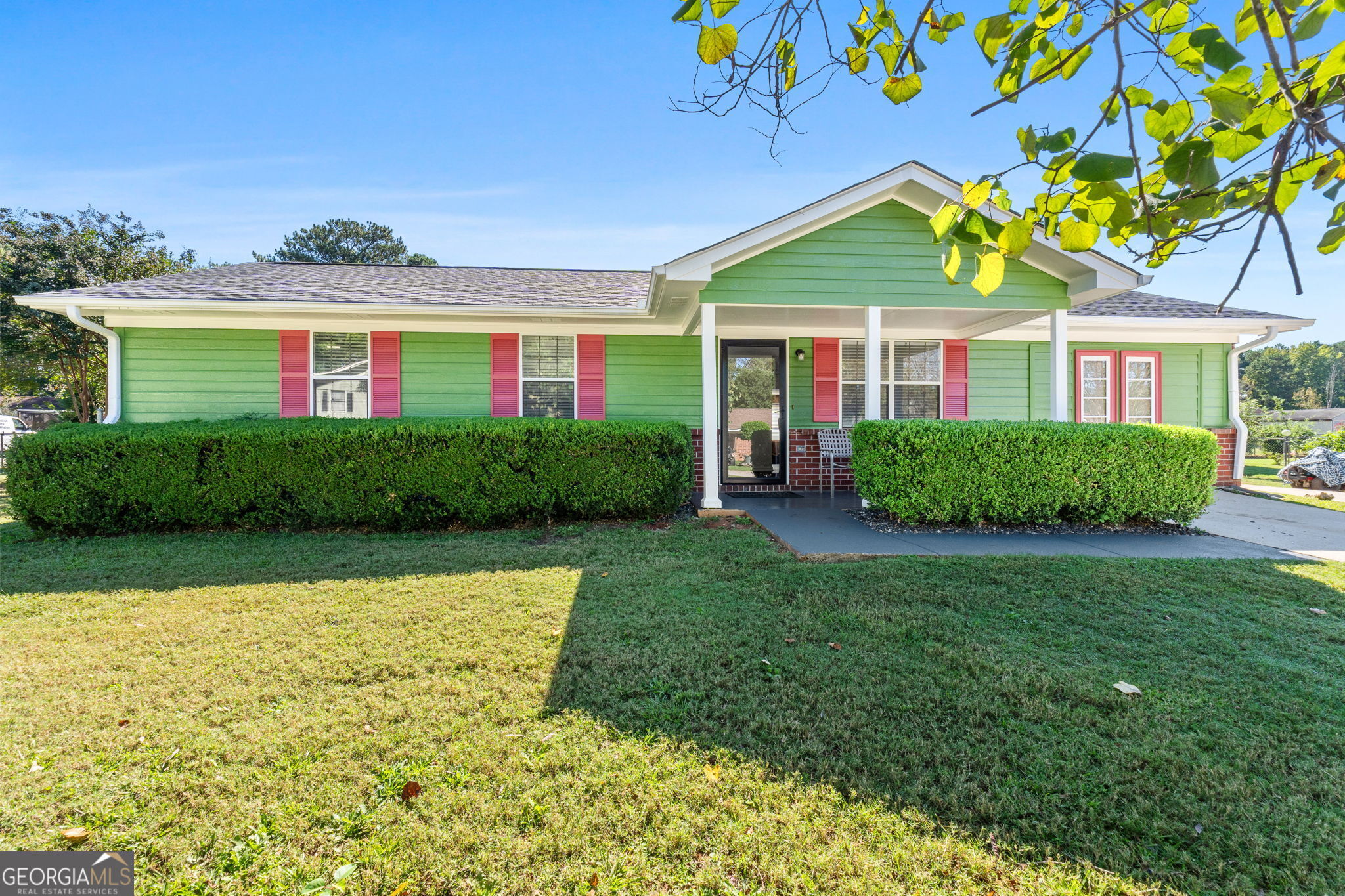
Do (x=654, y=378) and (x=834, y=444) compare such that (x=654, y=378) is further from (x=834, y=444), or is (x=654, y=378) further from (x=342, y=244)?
(x=342, y=244)

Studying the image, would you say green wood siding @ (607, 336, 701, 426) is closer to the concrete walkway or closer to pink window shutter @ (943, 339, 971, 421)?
the concrete walkway

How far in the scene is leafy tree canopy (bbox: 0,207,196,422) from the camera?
13148 mm

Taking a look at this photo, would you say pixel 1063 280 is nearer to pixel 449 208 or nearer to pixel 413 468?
pixel 413 468

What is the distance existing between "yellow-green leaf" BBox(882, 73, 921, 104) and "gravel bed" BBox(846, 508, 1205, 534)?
4.89m

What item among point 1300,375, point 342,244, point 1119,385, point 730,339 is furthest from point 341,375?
point 1300,375

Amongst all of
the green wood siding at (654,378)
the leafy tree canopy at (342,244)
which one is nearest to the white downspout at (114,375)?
the green wood siding at (654,378)

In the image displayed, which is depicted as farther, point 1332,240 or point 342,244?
point 342,244

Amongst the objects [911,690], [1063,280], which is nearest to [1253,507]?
[1063,280]

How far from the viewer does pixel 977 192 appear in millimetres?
1282

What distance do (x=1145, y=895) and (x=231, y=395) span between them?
405 inches

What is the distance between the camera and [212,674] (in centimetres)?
276

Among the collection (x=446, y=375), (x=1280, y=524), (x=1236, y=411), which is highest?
(x=446, y=375)

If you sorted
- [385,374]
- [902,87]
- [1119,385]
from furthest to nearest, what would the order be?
[1119,385], [385,374], [902,87]

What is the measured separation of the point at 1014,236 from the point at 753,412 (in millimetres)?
8397
